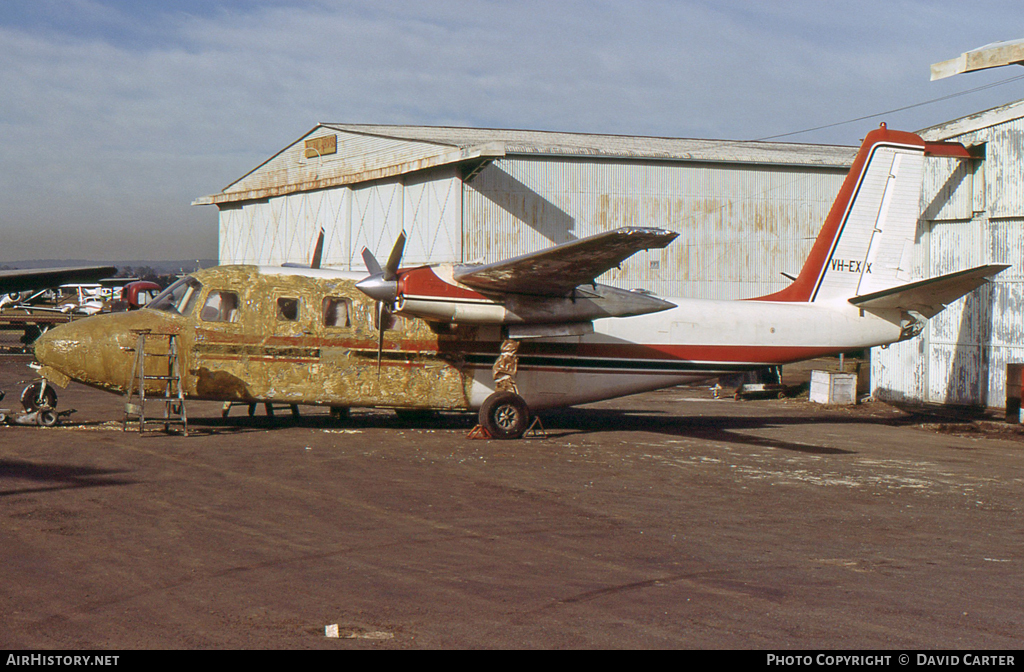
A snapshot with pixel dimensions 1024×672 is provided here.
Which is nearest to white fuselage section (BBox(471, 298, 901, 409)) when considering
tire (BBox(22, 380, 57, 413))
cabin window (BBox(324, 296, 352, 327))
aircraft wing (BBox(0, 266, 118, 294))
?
cabin window (BBox(324, 296, 352, 327))

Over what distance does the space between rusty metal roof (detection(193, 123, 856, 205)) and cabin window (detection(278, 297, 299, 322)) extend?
14.9 m

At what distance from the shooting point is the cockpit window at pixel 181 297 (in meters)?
15.6

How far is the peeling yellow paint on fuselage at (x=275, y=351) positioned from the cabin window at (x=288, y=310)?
0.08 m

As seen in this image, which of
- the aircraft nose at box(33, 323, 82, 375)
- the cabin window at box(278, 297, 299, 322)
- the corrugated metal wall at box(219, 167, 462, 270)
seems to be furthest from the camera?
the corrugated metal wall at box(219, 167, 462, 270)

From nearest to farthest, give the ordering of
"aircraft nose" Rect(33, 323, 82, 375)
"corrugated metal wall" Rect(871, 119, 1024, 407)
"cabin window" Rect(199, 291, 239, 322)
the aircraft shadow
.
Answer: the aircraft shadow → "aircraft nose" Rect(33, 323, 82, 375) → "cabin window" Rect(199, 291, 239, 322) → "corrugated metal wall" Rect(871, 119, 1024, 407)

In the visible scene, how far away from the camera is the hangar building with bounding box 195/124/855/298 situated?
31.7 meters

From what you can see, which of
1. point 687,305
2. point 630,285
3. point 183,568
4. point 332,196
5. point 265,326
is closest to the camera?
point 183,568

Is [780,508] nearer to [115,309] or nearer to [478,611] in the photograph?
[478,611]

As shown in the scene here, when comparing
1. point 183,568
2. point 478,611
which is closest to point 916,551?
point 478,611

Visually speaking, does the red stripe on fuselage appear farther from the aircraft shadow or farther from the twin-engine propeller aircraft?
the aircraft shadow

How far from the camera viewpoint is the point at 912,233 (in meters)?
19.0

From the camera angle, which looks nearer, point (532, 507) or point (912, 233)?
point (532, 507)

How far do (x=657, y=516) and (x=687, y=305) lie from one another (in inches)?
336

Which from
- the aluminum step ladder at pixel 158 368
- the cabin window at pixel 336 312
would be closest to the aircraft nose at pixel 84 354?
the aluminum step ladder at pixel 158 368
